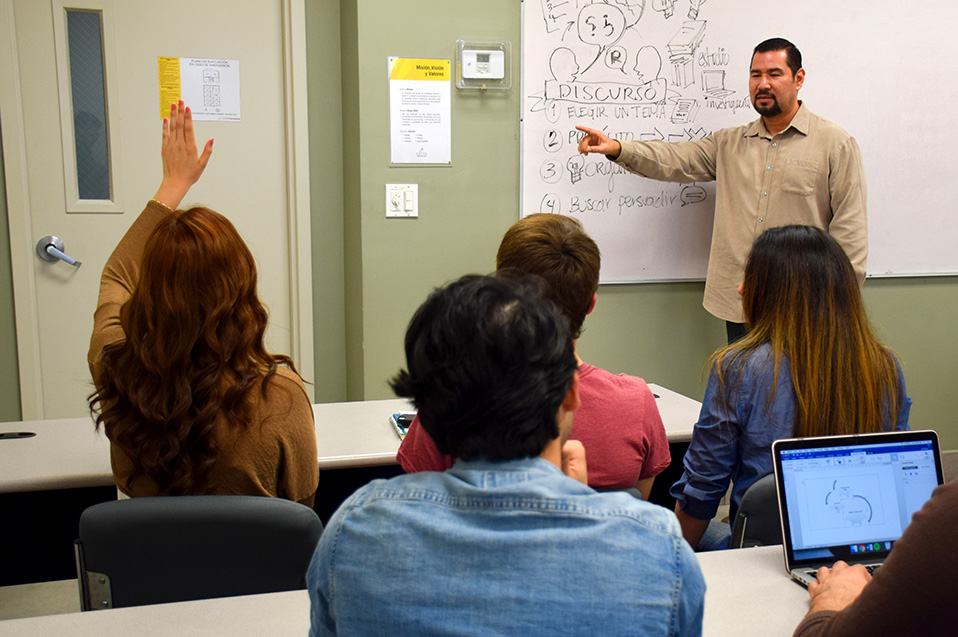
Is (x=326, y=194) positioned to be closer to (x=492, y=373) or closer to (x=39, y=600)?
(x=39, y=600)

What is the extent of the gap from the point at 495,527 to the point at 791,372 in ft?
3.50

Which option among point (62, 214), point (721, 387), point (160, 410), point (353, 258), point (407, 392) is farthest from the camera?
point (353, 258)

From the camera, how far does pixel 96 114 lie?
→ 3148 millimetres

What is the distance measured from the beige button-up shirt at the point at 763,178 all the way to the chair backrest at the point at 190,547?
2359 millimetres

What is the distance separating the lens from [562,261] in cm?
157

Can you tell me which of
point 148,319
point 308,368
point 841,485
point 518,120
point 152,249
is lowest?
point 308,368

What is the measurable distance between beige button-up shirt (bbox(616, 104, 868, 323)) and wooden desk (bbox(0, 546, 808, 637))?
213cm

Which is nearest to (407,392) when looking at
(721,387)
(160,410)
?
(160,410)

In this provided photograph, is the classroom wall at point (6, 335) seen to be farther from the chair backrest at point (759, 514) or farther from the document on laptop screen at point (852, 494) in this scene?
the document on laptop screen at point (852, 494)

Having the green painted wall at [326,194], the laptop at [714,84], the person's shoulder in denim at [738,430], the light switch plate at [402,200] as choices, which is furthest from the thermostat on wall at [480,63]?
the person's shoulder in denim at [738,430]

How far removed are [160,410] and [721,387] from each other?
1.08 m

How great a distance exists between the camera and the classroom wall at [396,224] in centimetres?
316

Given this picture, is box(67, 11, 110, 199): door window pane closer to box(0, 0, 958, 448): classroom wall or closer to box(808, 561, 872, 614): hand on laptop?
box(0, 0, 958, 448): classroom wall

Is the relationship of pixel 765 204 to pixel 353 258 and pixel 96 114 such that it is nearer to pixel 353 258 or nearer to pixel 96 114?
pixel 353 258
